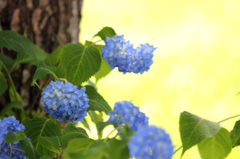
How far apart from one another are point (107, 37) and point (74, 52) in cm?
11

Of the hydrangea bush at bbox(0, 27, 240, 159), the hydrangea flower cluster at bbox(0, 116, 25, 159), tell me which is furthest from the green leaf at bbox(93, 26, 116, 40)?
the hydrangea flower cluster at bbox(0, 116, 25, 159)

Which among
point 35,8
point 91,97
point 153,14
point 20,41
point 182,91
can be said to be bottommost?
point 91,97

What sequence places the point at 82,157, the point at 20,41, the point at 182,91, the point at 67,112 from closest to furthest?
the point at 82,157 < the point at 67,112 < the point at 20,41 < the point at 182,91

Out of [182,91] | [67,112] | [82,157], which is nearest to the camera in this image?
[82,157]

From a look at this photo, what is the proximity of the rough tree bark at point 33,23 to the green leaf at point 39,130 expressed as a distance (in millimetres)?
512

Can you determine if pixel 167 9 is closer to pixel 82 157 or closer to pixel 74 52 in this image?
pixel 74 52

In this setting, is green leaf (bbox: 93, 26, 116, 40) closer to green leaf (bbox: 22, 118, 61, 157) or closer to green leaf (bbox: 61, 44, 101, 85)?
green leaf (bbox: 61, 44, 101, 85)

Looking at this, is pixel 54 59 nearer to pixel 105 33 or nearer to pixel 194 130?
pixel 105 33

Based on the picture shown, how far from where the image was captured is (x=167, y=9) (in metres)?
3.97

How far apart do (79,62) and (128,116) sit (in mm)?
358

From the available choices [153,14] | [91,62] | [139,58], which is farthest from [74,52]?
[153,14]

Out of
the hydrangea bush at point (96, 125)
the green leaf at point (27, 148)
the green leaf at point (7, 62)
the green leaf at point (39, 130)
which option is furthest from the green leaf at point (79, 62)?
the green leaf at point (7, 62)

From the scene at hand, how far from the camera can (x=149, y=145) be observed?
41cm

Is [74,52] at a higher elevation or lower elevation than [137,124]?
higher
